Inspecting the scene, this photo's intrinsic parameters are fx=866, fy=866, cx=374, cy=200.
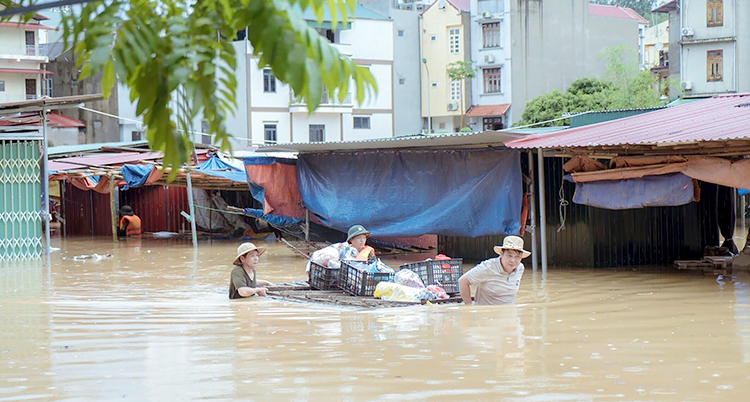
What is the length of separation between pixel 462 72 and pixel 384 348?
139 ft

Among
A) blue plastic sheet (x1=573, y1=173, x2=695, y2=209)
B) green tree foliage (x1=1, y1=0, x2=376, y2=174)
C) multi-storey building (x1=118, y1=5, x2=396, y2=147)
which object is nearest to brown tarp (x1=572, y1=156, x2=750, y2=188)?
blue plastic sheet (x1=573, y1=173, x2=695, y2=209)

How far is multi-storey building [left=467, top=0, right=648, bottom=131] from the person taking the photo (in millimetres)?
48688

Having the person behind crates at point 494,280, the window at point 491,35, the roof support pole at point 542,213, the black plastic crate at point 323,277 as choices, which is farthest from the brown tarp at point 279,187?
the window at point 491,35

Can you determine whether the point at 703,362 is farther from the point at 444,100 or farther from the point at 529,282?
the point at 444,100

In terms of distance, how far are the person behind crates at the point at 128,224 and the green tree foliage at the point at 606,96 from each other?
21.5 m

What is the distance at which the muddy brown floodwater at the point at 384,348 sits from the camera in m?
5.66

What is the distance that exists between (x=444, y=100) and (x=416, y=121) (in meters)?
2.06

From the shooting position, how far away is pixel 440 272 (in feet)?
33.1

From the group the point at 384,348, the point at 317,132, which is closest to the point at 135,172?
the point at 384,348

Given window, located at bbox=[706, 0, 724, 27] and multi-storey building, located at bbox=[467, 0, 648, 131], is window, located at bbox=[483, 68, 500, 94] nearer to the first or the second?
multi-storey building, located at bbox=[467, 0, 648, 131]

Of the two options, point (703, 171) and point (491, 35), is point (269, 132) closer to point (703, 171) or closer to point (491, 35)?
point (491, 35)

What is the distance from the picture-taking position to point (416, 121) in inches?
2010

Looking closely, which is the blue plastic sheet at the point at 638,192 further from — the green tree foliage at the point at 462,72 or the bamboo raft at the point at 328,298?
the green tree foliage at the point at 462,72

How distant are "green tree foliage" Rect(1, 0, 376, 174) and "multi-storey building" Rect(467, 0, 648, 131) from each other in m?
46.5
